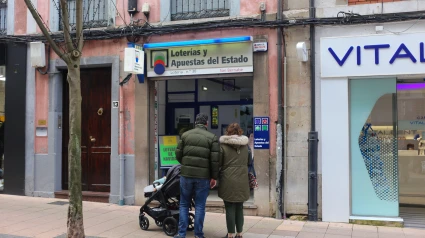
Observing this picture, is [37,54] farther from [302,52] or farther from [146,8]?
[302,52]

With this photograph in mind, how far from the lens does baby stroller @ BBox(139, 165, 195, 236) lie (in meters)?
6.65

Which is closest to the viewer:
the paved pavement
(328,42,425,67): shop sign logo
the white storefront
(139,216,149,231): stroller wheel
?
the paved pavement

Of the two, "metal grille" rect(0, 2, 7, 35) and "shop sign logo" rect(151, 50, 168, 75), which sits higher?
"metal grille" rect(0, 2, 7, 35)

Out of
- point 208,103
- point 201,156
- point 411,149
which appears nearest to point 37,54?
point 208,103

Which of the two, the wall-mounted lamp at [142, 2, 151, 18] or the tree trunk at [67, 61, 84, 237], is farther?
the wall-mounted lamp at [142, 2, 151, 18]

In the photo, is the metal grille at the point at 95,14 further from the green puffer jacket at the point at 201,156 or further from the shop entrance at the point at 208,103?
the green puffer jacket at the point at 201,156

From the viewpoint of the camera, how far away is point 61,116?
1002 centimetres

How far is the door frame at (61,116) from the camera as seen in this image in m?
9.28

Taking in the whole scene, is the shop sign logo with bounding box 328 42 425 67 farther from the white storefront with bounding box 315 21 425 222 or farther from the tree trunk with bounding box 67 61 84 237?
the tree trunk with bounding box 67 61 84 237

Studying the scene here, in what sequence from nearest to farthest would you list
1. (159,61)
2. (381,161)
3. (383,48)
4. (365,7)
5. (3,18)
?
(383,48) → (365,7) → (381,161) → (159,61) → (3,18)

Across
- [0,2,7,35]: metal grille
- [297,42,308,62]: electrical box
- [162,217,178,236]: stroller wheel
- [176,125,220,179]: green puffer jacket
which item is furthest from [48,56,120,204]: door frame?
[297,42,308,62]: electrical box

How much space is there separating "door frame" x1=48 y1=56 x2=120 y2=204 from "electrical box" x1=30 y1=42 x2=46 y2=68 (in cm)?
28

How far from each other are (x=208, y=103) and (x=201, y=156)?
487 centimetres

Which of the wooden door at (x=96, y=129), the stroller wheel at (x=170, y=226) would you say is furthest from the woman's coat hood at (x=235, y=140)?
the wooden door at (x=96, y=129)
